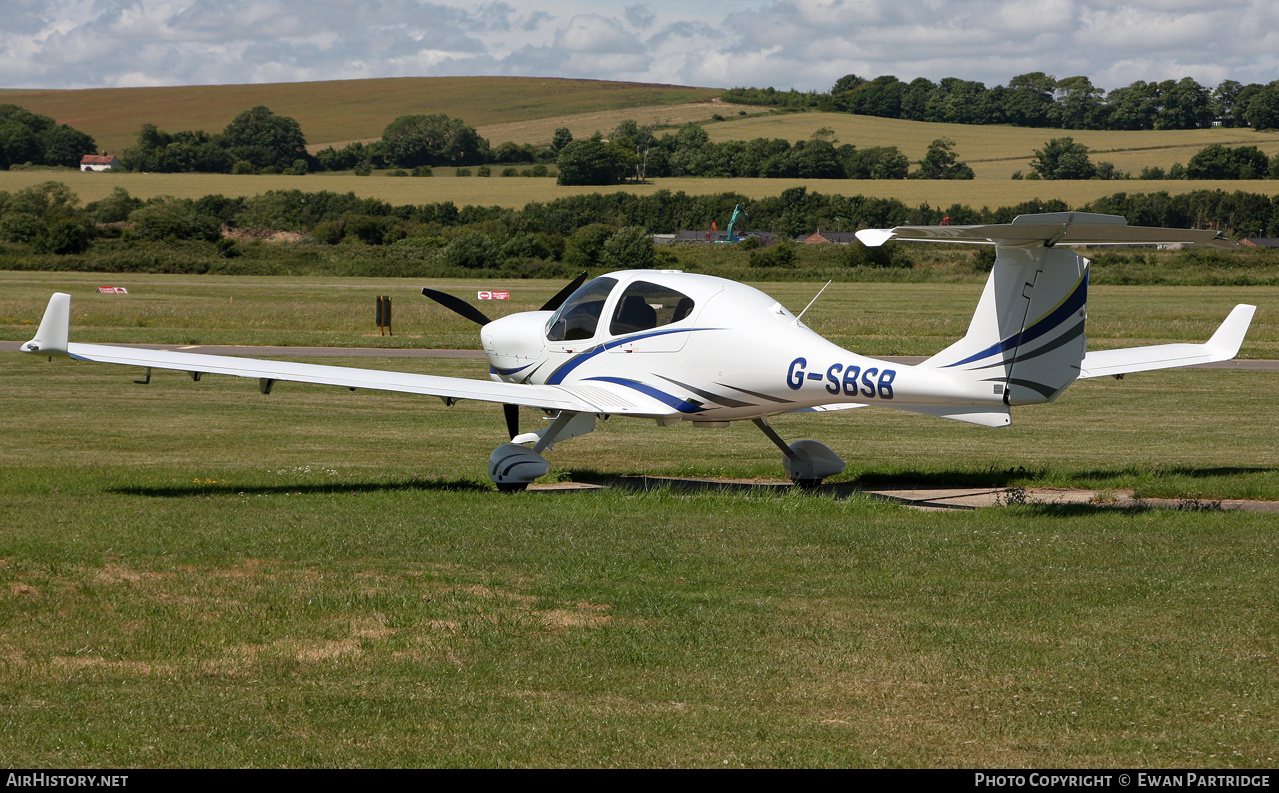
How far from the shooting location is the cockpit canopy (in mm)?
12914

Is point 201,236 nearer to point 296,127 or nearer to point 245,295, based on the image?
point 245,295

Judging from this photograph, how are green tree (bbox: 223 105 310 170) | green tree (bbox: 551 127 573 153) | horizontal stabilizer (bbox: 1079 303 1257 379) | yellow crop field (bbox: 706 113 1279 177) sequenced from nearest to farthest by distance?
horizontal stabilizer (bbox: 1079 303 1257 379) → yellow crop field (bbox: 706 113 1279 177) → green tree (bbox: 223 105 310 170) → green tree (bbox: 551 127 573 153)

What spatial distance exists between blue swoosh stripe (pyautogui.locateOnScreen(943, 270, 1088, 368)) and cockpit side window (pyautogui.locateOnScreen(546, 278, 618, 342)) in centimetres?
469

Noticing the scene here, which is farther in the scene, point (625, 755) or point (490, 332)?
point (490, 332)

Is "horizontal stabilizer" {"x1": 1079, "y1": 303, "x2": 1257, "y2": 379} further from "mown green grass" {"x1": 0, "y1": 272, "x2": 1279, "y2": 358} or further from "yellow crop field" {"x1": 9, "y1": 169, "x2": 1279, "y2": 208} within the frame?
"yellow crop field" {"x1": 9, "y1": 169, "x2": 1279, "y2": 208}

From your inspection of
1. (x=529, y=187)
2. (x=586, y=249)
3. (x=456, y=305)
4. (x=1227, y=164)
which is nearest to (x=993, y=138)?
(x=1227, y=164)

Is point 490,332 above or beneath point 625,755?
above

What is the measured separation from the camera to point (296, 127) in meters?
143

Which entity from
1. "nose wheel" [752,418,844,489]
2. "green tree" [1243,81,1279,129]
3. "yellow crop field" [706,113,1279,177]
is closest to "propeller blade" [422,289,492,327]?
"nose wheel" [752,418,844,489]

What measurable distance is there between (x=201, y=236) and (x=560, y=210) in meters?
29.8

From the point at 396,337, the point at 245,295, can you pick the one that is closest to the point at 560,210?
the point at 245,295

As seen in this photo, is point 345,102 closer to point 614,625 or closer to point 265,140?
point 265,140
